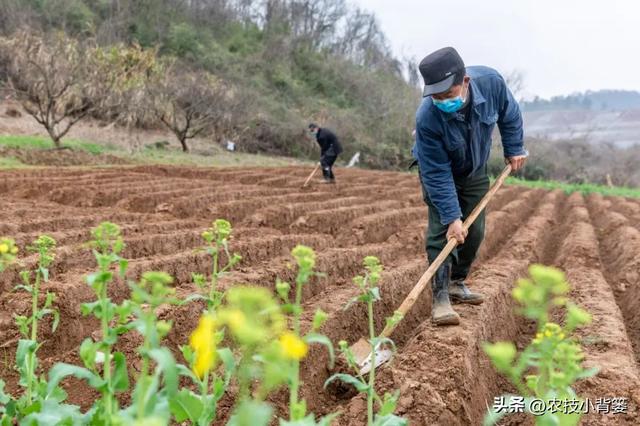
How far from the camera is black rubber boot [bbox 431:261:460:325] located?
4023 millimetres

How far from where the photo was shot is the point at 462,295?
4547 mm

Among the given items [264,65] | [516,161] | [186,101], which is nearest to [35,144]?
[186,101]

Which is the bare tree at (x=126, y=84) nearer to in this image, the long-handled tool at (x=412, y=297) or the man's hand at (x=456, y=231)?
the long-handled tool at (x=412, y=297)

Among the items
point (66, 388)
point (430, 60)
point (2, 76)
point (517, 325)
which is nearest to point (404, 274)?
point (517, 325)

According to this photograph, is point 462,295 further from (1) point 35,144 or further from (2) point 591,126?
(2) point 591,126

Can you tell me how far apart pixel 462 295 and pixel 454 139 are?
137 centimetres

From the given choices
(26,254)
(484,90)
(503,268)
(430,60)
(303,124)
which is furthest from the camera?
(303,124)

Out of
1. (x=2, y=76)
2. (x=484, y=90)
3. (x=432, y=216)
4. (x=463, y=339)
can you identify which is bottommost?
(x=463, y=339)

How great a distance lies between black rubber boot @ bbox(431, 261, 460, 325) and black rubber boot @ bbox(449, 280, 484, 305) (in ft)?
1.40

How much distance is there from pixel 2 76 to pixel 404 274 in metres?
23.9

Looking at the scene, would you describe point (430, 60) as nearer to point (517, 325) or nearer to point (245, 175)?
point (517, 325)

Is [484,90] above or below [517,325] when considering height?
above

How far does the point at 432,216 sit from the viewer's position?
4.24 meters

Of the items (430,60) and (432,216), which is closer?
(430,60)
